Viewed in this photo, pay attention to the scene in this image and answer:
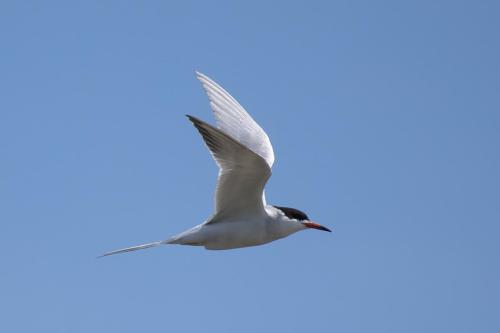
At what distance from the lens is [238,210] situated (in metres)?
10.6

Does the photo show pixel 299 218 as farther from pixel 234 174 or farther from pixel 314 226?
pixel 234 174

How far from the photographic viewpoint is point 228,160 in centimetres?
988

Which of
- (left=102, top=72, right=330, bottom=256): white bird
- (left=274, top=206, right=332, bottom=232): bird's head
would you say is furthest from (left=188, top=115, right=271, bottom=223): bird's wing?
(left=274, top=206, right=332, bottom=232): bird's head

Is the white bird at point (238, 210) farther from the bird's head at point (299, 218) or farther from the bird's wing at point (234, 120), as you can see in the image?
the bird's wing at point (234, 120)

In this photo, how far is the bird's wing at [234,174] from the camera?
31.2ft

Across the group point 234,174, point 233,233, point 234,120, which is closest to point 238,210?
point 233,233

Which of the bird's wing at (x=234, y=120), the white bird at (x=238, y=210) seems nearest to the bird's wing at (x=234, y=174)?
the white bird at (x=238, y=210)

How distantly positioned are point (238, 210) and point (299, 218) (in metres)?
0.99

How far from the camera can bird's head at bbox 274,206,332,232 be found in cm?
1114

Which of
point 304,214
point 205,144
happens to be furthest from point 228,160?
point 304,214

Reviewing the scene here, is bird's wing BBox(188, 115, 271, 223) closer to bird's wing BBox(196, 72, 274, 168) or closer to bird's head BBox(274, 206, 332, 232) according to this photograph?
bird's head BBox(274, 206, 332, 232)

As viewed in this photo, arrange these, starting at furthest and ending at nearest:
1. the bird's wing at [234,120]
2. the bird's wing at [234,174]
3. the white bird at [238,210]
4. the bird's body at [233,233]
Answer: the bird's wing at [234,120] < the bird's body at [233,233] < the white bird at [238,210] < the bird's wing at [234,174]

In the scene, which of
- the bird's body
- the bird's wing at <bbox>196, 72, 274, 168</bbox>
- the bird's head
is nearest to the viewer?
the bird's body

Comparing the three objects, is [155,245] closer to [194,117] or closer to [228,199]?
[228,199]
